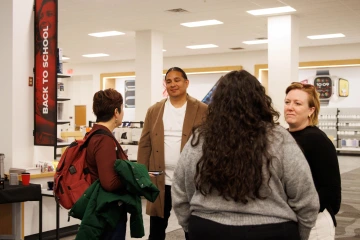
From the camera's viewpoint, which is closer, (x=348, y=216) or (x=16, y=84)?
(x=16, y=84)

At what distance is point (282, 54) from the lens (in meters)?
11.4

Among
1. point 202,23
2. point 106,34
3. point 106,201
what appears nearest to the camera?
point 106,201

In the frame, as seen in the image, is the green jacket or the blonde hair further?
the green jacket

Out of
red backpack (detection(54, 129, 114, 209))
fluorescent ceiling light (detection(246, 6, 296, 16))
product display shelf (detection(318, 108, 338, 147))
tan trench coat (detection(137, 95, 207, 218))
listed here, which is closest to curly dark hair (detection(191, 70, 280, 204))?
red backpack (detection(54, 129, 114, 209))

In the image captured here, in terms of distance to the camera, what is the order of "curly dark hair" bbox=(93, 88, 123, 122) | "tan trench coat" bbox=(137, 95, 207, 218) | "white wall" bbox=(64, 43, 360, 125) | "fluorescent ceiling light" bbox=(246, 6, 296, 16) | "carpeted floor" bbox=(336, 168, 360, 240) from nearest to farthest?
1. "curly dark hair" bbox=(93, 88, 123, 122)
2. "tan trench coat" bbox=(137, 95, 207, 218)
3. "carpeted floor" bbox=(336, 168, 360, 240)
4. "fluorescent ceiling light" bbox=(246, 6, 296, 16)
5. "white wall" bbox=(64, 43, 360, 125)

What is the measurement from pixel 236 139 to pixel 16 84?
420cm

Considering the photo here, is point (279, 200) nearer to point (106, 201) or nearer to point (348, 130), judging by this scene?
point (106, 201)

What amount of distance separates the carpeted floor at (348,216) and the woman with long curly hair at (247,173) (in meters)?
3.94

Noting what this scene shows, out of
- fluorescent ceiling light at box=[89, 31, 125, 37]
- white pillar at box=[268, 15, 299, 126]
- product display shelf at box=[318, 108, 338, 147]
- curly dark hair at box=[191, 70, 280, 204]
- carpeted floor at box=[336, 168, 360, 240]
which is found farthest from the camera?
product display shelf at box=[318, 108, 338, 147]

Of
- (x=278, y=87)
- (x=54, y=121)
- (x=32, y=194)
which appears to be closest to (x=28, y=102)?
(x=54, y=121)

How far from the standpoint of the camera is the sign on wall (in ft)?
18.4

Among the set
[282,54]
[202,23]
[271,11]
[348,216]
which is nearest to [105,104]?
[348,216]

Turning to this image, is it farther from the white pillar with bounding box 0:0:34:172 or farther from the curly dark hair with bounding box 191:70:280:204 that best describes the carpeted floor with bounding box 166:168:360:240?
the curly dark hair with bounding box 191:70:280:204

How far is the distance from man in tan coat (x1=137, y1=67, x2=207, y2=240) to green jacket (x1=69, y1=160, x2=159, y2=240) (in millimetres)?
594
